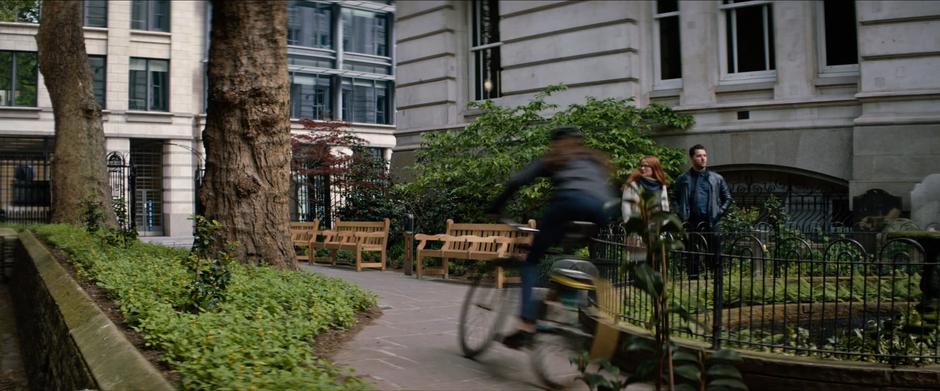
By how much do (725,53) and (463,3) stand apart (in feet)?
23.7

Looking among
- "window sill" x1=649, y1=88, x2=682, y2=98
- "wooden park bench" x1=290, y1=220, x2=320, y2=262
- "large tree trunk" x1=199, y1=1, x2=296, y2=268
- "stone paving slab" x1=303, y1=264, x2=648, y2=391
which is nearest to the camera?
"stone paving slab" x1=303, y1=264, x2=648, y2=391

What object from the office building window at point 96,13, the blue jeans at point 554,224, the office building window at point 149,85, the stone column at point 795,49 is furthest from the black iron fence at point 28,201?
the blue jeans at point 554,224

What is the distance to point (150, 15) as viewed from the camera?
118 feet

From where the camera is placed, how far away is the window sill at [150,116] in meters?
34.7

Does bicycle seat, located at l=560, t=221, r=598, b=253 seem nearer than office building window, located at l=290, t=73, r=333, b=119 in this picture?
Yes

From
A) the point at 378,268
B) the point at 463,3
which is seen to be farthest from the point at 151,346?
the point at 463,3

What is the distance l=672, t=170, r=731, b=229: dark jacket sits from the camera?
34.3 feet

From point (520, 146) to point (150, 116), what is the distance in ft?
81.8

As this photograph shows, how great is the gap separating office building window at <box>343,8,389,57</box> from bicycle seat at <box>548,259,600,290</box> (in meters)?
36.9

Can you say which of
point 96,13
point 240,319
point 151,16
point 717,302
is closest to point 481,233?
point 240,319

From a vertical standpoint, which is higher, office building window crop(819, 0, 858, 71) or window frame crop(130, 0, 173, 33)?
window frame crop(130, 0, 173, 33)

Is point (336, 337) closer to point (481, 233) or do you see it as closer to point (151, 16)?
point (481, 233)

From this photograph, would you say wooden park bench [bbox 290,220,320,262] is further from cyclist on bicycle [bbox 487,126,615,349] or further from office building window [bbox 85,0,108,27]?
office building window [bbox 85,0,108,27]

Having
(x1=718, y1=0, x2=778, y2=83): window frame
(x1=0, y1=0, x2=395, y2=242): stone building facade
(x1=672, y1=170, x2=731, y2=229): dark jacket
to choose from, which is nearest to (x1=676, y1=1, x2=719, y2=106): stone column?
(x1=718, y1=0, x2=778, y2=83): window frame
